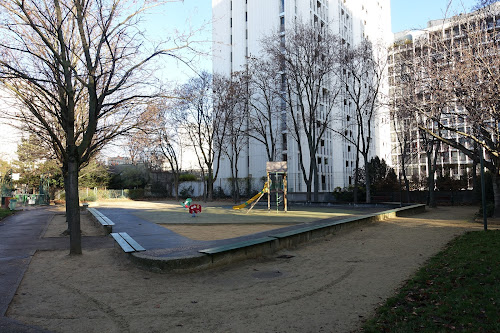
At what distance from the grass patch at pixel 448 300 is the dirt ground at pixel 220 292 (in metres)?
0.33

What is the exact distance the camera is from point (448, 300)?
4477 millimetres

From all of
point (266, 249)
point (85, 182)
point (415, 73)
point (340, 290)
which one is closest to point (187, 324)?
point (340, 290)

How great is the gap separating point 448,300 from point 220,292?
3.31 metres

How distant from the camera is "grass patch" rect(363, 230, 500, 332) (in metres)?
3.77

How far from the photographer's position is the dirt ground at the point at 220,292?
430 cm

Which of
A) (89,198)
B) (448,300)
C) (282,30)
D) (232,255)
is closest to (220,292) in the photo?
(232,255)

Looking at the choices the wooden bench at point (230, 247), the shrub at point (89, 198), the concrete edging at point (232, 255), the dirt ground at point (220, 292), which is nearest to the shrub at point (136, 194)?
the shrub at point (89, 198)

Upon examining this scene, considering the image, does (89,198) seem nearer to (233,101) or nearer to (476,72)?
(233,101)

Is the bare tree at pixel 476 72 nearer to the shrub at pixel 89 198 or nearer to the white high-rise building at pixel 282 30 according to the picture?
the white high-rise building at pixel 282 30

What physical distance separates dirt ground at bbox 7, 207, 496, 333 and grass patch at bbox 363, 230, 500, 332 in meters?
0.33

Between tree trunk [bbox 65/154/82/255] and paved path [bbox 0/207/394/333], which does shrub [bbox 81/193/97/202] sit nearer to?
paved path [bbox 0/207/394/333]

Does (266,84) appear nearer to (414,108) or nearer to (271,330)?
(414,108)

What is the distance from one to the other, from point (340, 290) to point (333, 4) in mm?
50375

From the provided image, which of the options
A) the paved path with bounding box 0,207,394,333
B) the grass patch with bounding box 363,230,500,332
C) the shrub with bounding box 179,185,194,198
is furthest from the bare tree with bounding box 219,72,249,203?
the grass patch with bounding box 363,230,500,332
